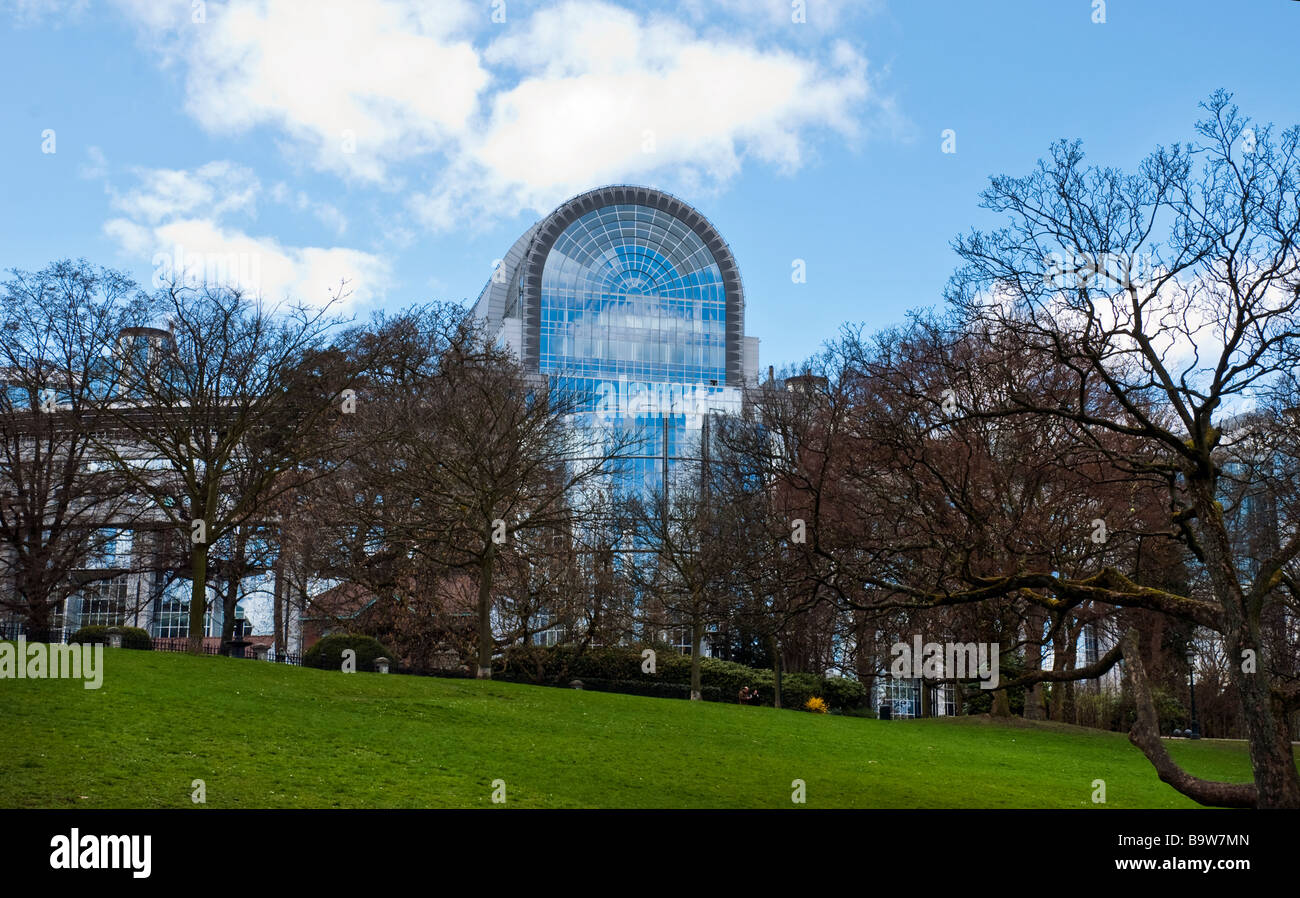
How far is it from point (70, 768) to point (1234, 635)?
13.6m

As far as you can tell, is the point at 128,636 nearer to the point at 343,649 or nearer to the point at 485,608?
the point at 343,649

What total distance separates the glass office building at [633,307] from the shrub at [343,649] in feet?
138

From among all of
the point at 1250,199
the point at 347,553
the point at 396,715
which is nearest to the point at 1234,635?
the point at 1250,199

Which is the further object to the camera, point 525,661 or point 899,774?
point 525,661

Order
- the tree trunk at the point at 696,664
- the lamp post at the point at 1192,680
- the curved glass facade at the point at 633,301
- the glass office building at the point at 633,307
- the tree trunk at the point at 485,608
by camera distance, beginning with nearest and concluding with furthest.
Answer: the tree trunk at the point at 485,608 → the tree trunk at the point at 696,664 → the lamp post at the point at 1192,680 → the glass office building at the point at 633,307 → the curved glass facade at the point at 633,301

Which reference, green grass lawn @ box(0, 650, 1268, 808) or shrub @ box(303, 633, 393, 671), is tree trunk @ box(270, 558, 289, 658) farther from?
green grass lawn @ box(0, 650, 1268, 808)

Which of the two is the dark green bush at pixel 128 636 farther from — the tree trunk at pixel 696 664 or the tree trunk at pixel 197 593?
the tree trunk at pixel 696 664

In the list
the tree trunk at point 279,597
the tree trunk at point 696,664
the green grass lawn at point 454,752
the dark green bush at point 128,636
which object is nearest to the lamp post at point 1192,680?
the green grass lawn at point 454,752

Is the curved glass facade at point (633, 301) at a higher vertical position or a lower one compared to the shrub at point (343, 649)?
higher

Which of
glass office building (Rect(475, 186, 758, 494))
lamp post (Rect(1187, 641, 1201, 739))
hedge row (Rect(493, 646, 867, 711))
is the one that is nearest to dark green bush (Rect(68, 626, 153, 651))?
hedge row (Rect(493, 646, 867, 711))

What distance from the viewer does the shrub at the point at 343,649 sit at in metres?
35.2

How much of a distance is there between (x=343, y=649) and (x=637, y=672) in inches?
423

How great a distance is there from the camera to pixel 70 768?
13867 mm
